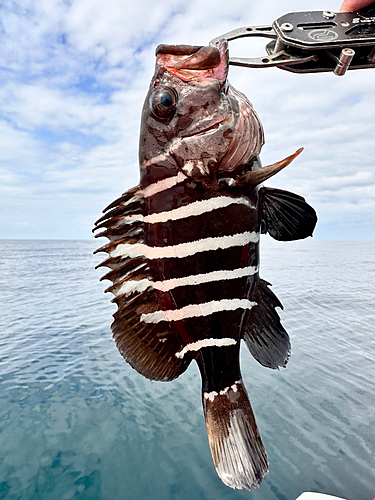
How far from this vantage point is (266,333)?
139 cm

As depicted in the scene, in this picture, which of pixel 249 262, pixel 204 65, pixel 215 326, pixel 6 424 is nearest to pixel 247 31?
pixel 204 65

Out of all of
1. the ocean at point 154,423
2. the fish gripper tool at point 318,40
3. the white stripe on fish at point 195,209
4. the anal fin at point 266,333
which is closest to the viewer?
the white stripe on fish at point 195,209

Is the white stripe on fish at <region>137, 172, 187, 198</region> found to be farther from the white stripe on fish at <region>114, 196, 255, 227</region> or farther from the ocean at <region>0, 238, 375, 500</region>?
the ocean at <region>0, 238, 375, 500</region>

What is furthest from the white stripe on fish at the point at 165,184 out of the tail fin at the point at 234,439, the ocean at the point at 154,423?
the ocean at the point at 154,423

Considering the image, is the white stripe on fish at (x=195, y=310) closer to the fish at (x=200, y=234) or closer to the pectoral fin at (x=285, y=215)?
the fish at (x=200, y=234)

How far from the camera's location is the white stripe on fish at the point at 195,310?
119 centimetres

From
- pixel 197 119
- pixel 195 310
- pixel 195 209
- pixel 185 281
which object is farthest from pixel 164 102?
pixel 195 310

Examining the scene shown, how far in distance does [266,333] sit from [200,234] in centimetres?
55

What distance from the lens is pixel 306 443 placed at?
489 cm

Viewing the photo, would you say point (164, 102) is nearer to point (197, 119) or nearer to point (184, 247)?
point (197, 119)

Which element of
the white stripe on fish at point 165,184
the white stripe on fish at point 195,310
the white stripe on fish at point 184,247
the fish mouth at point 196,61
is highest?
the fish mouth at point 196,61

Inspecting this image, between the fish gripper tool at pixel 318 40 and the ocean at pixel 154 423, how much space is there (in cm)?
467

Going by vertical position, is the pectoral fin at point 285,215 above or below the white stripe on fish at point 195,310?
above

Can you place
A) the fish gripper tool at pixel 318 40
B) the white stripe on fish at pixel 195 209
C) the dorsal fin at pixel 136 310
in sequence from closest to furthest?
the white stripe on fish at pixel 195 209 < the dorsal fin at pixel 136 310 < the fish gripper tool at pixel 318 40
